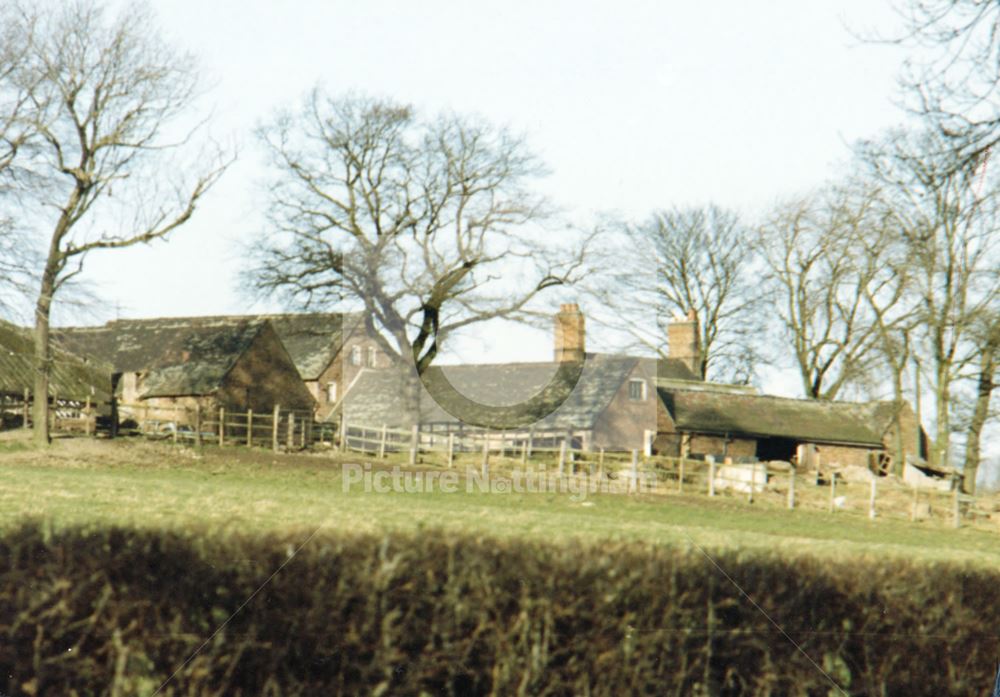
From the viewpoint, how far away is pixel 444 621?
6.91m

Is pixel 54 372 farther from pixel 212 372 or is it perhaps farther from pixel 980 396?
pixel 980 396

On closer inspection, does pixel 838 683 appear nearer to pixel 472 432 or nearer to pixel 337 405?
pixel 472 432

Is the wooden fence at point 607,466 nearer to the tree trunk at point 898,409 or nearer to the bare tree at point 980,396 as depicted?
the bare tree at point 980,396

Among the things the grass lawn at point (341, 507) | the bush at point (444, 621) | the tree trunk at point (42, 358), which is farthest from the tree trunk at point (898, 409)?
the bush at point (444, 621)

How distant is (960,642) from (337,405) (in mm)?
57685

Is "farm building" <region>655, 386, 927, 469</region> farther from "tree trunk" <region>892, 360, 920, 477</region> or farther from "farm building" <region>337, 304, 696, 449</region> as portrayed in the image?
"tree trunk" <region>892, 360, 920, 477</region>

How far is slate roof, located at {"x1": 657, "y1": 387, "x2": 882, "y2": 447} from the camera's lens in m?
54.8

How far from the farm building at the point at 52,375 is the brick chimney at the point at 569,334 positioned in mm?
19748

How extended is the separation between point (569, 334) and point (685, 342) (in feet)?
46.2

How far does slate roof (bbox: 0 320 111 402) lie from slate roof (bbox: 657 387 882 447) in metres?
28.4

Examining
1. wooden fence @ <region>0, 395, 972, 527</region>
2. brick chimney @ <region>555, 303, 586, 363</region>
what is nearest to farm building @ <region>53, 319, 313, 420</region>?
wooden fence @ <region>0, 395, 972, 527</region>

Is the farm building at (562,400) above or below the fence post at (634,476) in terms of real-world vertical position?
above

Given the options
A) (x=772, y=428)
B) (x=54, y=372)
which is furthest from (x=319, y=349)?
(x=772, y=428)

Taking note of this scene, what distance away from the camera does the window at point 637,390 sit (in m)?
53.1
